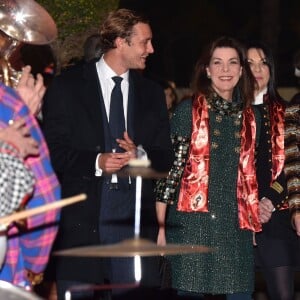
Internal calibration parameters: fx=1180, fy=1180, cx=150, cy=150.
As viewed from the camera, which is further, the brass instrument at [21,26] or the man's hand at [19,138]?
the brass instrument at [21,26]

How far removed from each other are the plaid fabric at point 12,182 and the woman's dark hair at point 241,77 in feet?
11.2

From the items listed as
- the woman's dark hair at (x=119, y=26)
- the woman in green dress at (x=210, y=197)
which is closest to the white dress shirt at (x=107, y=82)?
the woman's dark hair at (x=119, y=26)

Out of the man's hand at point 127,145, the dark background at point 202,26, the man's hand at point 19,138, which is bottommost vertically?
the man's hand at point 127,145

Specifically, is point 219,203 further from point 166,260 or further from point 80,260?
point 80,260

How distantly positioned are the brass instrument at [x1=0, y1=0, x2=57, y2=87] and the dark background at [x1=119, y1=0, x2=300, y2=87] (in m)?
16.3

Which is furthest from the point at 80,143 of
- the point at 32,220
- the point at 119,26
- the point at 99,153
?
the point at 32,220

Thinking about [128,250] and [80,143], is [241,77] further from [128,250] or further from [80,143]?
[128,250]

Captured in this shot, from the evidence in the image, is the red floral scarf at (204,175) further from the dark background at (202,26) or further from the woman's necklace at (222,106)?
the dark background at (202,26)

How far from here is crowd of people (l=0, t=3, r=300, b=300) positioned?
6.62m

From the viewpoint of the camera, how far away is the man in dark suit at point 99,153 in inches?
259

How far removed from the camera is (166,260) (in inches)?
289

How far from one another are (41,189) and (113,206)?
1.81 metres

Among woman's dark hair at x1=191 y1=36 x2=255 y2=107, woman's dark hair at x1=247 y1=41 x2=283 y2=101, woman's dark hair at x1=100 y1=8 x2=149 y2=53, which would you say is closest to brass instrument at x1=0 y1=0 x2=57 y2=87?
woman's dark hair at x1=100 y1=8 x2=149 y2=53

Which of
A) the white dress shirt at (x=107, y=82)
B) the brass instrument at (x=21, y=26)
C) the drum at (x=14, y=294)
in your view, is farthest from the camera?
the white dress shirt at (x=107, y=82)
